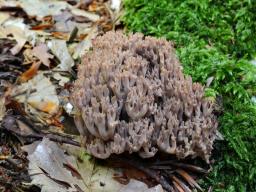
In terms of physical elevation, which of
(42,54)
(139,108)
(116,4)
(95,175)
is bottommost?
(95,175)

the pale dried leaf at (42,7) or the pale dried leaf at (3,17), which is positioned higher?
the pale dried leaf at (42,7)

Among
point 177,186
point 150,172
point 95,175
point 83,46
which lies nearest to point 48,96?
point 83,46

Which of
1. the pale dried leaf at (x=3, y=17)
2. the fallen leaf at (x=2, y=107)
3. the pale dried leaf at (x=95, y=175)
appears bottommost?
the pale dried leaf at (x=95, y=175)

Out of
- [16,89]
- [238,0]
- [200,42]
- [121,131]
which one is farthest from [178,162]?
[238,0]

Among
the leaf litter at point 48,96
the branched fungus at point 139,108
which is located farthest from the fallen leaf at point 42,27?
the branched fungus at point 139,108

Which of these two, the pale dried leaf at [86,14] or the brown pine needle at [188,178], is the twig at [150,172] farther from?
the pale dried leaf at [86,14]

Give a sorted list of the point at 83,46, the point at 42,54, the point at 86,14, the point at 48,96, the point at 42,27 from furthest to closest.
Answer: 1. the point at 86,14
2. the point at 42,27
3. the point at 83,46
4. the point at 42,54
5. the point at 48,96

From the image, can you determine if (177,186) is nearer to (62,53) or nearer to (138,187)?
(138,187)

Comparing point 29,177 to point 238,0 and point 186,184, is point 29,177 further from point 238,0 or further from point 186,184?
point 238,0
